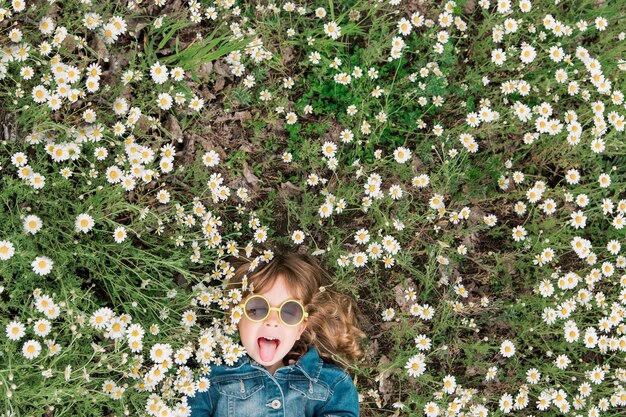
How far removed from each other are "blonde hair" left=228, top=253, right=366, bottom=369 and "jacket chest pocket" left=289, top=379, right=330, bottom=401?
225mm

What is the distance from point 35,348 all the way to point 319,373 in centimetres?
192

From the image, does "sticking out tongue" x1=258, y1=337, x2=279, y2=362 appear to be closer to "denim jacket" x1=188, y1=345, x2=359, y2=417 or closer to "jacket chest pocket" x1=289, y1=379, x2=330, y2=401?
"denim jacket" x1=188, y1=345, x2=359, y2=417

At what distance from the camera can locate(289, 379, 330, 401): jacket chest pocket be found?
4551mm

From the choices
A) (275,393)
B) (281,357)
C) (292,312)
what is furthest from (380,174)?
(275,393)

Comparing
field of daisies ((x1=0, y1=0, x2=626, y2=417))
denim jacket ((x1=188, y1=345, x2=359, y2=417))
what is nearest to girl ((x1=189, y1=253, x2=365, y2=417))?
denim jacket ((x1=188, y1=345, x2=359, y2=417))

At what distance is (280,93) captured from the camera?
16.8 feet

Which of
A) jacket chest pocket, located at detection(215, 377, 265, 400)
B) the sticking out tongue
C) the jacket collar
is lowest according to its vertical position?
jacket chest pocket, located at detection(215, 377, 265, 400)

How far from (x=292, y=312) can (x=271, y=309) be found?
0.15m

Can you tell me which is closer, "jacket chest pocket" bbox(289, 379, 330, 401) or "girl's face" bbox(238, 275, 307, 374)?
"girl's face" bbox(238, 275, 307, 374)

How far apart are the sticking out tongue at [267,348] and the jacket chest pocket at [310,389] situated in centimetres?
30

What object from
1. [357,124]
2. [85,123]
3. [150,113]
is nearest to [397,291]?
[357,124]

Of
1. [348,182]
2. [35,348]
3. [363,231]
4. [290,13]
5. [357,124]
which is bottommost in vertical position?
[35,348]

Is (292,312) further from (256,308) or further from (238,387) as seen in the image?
(238,387)

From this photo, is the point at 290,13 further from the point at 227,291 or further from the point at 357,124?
the point at 227,291
